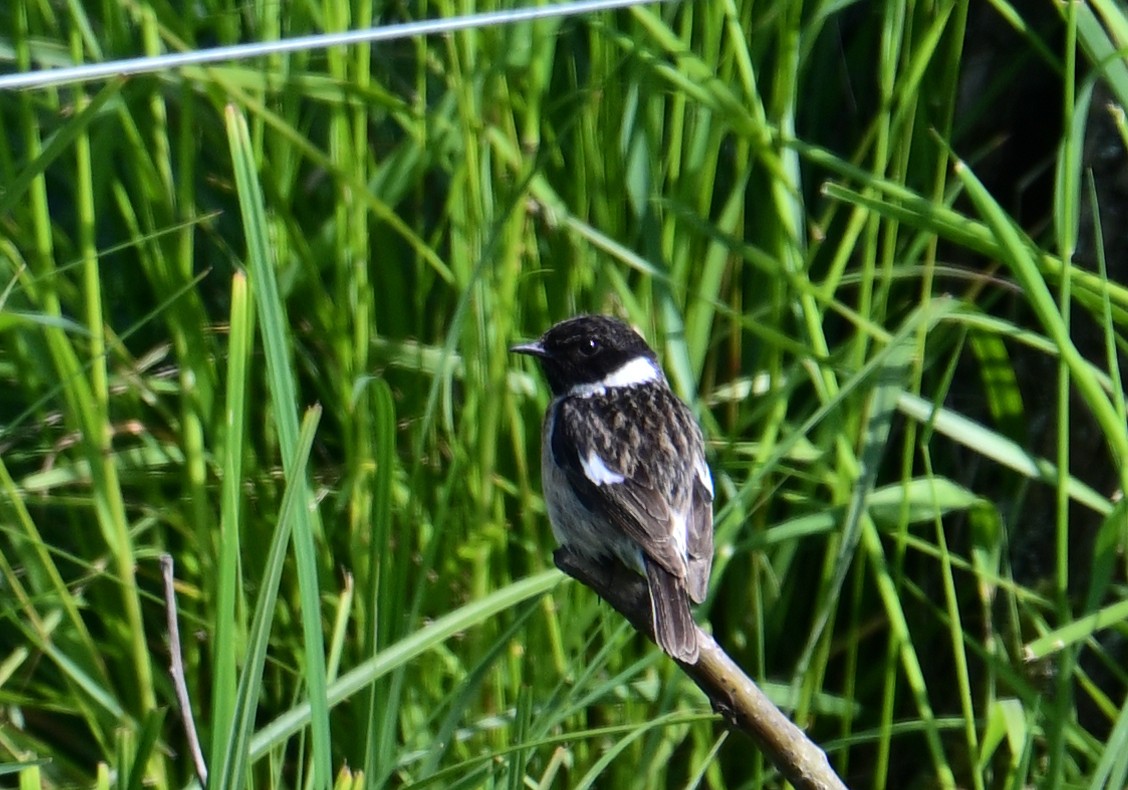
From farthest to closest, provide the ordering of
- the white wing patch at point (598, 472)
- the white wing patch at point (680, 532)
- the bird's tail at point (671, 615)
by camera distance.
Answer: the white wing patch at point (598, 472)
the white wing patch at point (680, 532)
the bird's tail at point (671, 615)

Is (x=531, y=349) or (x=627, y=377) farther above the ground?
(x=531, y=349)

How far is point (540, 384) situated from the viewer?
3.08 metres

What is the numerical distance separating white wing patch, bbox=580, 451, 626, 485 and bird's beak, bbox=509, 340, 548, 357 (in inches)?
9.8

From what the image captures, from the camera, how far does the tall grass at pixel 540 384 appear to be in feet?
8.48

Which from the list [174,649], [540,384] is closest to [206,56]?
[174,649]

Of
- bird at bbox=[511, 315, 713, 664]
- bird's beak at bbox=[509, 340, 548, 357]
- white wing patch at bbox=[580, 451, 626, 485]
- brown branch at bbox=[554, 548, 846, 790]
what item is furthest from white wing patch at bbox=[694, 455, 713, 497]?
brown branch at bbox=[554, 548, 846, 790]

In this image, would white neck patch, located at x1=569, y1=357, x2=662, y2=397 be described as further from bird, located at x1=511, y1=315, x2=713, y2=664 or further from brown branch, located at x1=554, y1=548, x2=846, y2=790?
brown branch, located at x1=554, y1=548, x2=846, y2=790

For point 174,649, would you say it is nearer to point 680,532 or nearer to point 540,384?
point 680,532

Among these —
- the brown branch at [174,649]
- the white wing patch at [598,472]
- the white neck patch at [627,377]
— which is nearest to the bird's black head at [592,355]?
the white neck patch at [627,377]

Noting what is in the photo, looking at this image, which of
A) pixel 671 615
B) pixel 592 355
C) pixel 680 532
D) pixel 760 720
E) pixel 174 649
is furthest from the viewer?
pixel 592 355

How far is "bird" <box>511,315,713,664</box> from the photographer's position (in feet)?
8.36

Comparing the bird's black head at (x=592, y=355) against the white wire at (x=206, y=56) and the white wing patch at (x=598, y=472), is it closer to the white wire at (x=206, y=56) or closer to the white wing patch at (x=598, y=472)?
the white wing patch at (x=598, y=472)

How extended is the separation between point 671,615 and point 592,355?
0.90m

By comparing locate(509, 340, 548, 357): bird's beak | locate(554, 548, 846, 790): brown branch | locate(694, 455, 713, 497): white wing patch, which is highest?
locate(509, 340, 548, 357): bird's beak
